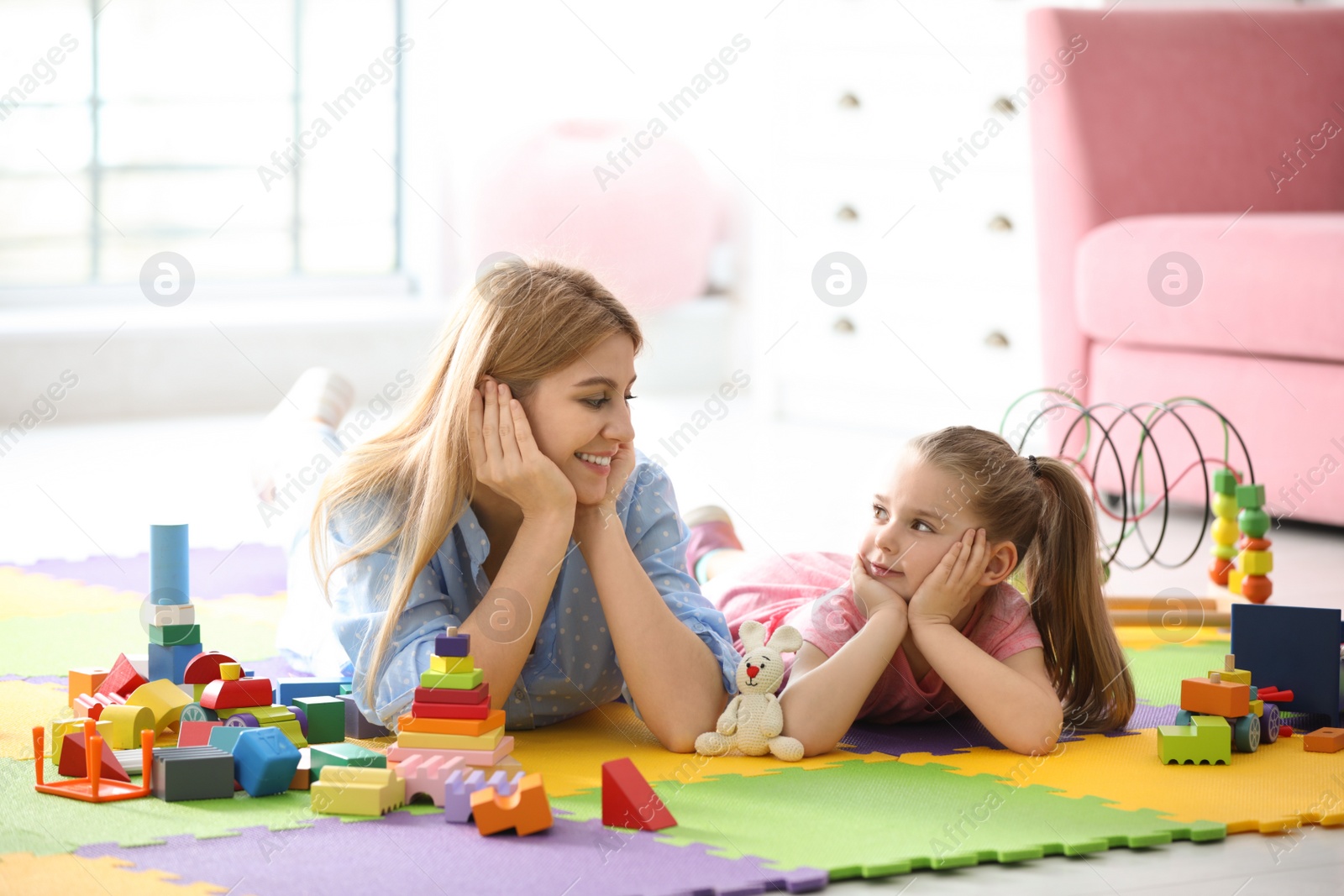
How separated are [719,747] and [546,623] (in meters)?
0.20

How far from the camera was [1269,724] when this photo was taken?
54.1 inches

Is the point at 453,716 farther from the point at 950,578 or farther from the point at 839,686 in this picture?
the point at 950,578

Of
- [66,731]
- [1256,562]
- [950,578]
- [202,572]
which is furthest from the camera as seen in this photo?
[202,572]

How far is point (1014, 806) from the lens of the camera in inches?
46.7

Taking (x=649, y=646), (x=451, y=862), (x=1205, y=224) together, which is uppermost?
(x=1205, y=224)

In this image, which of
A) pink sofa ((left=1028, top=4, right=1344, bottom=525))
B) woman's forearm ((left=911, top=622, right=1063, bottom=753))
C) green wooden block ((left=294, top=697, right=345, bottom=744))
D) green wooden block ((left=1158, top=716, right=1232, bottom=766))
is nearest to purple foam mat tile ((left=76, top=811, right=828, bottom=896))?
green wooden block ((left=294, top=697, right=345, bottom=744))

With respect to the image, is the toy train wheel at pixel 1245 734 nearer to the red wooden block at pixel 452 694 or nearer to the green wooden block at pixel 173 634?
the red wooden block at pixel 452 694

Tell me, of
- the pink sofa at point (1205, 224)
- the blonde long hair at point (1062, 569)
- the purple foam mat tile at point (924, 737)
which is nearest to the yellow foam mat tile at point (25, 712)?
the purple foam mat tile at point (924, 737)

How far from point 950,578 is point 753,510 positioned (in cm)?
115

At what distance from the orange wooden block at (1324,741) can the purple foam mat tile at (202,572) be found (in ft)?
4.12

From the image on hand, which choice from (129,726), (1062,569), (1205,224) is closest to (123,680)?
(129,726)

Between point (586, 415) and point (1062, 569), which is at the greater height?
point (586, 415)

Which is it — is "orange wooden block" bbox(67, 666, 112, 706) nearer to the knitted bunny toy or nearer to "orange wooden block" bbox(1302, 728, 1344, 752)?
the knitted bunny toy

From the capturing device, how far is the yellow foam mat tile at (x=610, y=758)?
4.09 feet
